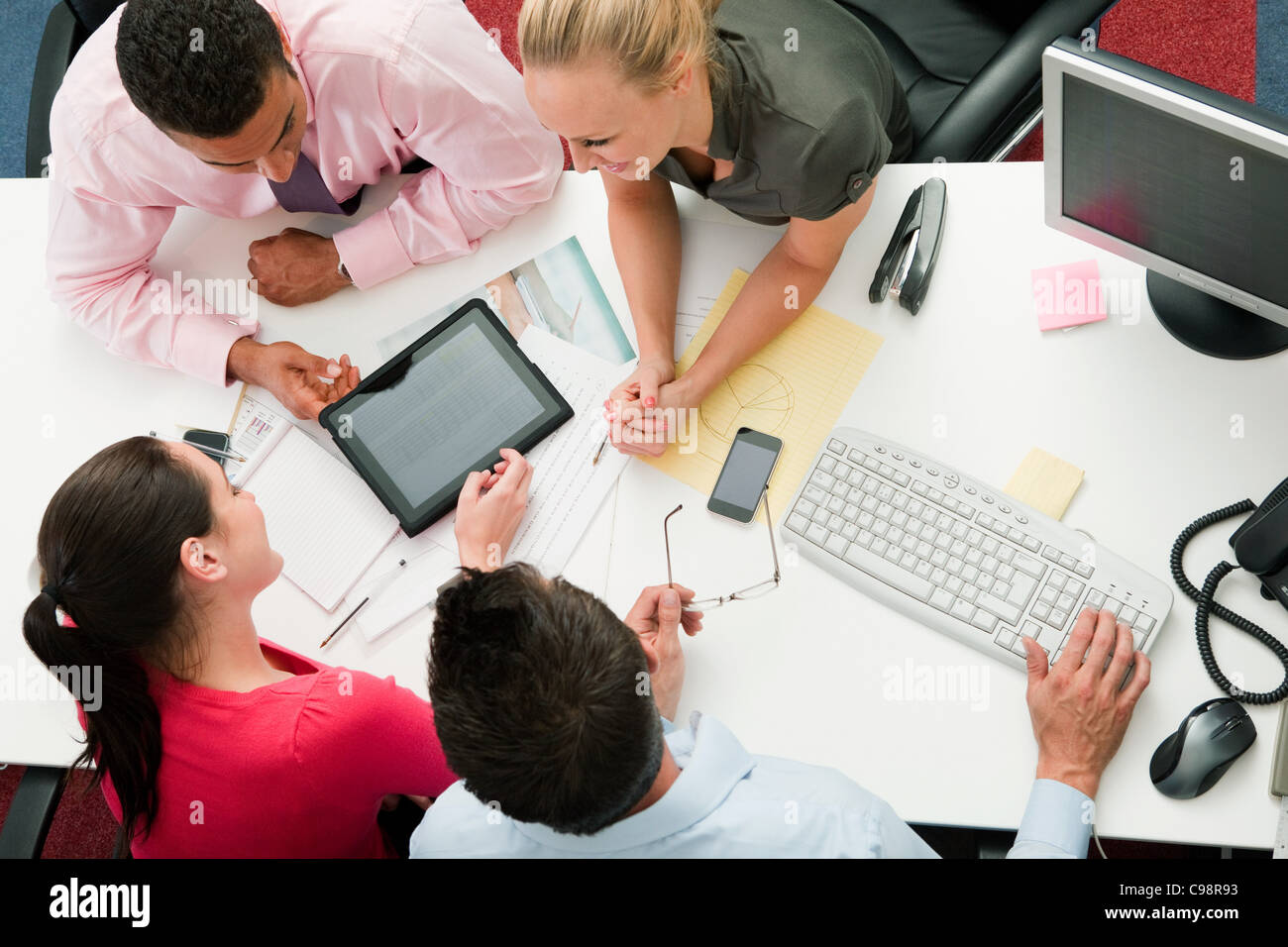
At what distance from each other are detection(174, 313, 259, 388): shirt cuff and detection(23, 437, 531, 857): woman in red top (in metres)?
0.20

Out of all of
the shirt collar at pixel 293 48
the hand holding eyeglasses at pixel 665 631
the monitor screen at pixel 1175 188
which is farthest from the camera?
the shirt collar at pixel 293 48

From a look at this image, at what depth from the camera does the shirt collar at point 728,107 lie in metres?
1.16

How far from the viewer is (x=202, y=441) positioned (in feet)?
4.47

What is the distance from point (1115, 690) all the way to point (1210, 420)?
14.2 inches

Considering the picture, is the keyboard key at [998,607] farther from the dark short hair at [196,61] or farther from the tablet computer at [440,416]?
the dark short hair at [196,61]

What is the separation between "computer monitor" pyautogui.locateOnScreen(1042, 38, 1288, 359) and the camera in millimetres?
936

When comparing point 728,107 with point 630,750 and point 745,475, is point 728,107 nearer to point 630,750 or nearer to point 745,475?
point 745,475

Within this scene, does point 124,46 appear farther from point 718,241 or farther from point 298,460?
point 718,241

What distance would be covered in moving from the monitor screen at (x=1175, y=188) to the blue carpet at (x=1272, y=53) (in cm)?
121

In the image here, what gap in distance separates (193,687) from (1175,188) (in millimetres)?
1223

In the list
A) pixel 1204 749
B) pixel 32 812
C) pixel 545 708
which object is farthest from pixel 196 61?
pixel 1204 749

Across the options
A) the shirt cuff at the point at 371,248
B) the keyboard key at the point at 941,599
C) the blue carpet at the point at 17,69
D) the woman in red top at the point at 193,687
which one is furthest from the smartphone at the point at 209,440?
the blue carpet at the point at 17,69

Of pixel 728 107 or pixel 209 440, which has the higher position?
pixel 728 107

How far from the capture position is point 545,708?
0.86m
